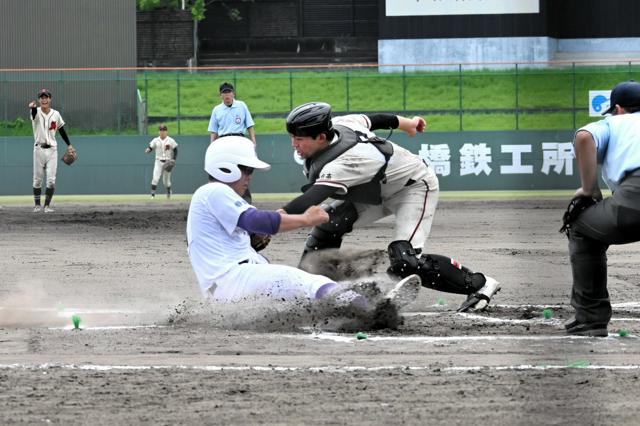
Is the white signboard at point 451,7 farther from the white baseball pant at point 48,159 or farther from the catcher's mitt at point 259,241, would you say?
the catcher's mitt at point 259,241

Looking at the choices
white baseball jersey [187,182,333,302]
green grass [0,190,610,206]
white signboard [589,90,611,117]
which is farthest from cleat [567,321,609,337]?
white signboard [589,90,611,117]

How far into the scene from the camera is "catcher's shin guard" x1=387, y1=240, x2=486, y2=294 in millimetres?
8883

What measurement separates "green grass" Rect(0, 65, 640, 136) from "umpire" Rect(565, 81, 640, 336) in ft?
83.0

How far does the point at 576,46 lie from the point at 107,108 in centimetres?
1655

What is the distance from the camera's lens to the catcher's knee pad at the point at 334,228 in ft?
30.0

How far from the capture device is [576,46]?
40906 mm

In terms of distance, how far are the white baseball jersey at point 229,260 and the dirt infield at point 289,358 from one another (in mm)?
172

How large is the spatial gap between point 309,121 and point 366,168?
51 cm

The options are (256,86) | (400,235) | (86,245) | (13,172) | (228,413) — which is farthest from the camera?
(256,86)

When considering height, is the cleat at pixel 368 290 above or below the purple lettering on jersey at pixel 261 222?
below

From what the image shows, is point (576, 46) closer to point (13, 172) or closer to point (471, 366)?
point (13, 172)

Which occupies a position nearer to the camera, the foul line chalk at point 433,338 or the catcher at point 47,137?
the foul line chalk at point 433,338

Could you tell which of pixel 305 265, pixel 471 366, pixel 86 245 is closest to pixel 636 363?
pixel 471 366

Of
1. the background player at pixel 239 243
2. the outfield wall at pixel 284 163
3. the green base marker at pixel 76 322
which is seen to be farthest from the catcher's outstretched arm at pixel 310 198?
the outfield wall at pixel 284 163
